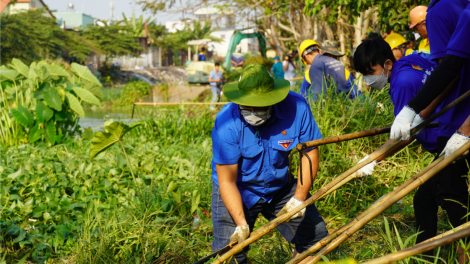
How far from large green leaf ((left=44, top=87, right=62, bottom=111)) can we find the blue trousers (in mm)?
4694

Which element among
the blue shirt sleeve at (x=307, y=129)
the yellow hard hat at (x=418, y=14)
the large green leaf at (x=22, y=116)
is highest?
the yellow hard hat at (x=418, y=14)

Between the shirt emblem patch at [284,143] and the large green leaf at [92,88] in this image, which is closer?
the shirt emblem patch at [284,143]

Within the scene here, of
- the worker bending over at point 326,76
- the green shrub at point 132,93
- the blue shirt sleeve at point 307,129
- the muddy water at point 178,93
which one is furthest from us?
the green shrub at point 132,93


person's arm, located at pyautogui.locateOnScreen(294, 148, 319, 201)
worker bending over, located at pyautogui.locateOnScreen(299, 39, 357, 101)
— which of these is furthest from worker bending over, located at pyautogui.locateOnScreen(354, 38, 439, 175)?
worker bending over, located at pyautogui.locateOnScreen(299, 39, 357, 101)

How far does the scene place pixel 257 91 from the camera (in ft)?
8.04

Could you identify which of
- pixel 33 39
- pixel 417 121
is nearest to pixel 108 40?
pixel 33 39

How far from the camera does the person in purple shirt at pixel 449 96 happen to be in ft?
6.77

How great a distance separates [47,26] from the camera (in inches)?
1246

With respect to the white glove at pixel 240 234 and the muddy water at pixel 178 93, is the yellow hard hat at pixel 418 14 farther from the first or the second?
the muddy water at pixel 178 93

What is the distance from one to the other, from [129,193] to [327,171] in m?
1.93

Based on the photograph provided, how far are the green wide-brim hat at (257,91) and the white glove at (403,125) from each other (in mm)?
588

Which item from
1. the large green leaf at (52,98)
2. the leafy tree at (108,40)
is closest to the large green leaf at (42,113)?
the large green leaf at (52,98)

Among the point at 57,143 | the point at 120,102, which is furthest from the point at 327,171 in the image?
the point at 120,102

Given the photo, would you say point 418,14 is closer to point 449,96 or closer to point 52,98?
point 449,96
